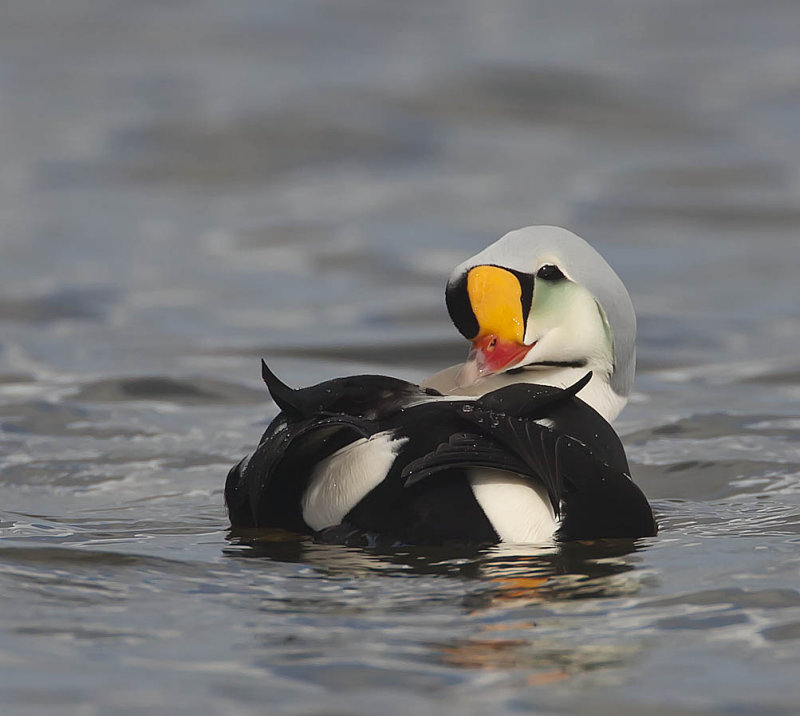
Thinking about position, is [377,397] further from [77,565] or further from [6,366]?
[6,366]

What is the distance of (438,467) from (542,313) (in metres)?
0.90

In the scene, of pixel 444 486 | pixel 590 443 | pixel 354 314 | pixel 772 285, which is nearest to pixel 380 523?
pixel 444 486

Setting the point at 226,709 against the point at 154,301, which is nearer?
the point at 226,709

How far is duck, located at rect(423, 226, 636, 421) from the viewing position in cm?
394

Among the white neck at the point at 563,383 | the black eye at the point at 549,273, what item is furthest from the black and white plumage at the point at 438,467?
the black eye at the point at 549,273

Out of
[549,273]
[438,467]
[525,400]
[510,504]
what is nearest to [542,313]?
[549,273]

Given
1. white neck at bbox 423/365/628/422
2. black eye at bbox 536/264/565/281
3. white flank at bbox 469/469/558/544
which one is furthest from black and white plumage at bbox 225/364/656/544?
black eye at bbox 536/264/565/281

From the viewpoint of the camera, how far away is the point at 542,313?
3949 mm

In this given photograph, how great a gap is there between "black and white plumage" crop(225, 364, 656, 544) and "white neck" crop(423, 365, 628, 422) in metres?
0.38

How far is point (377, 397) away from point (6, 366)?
3.60 metres

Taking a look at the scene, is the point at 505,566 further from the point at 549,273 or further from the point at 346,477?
the point at 549,273

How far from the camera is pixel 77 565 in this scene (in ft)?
11.2

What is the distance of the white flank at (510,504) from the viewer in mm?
3244

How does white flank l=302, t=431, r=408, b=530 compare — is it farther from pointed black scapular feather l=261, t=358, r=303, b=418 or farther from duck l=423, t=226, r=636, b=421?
duck l=423, t=226, r=636, b=421
